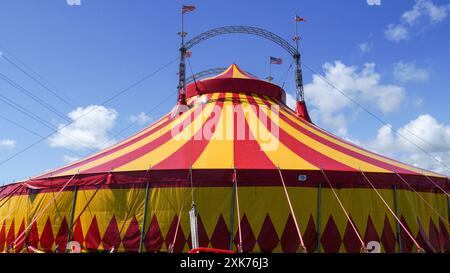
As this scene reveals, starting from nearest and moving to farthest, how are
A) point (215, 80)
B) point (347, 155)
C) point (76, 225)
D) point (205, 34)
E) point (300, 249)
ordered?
point (300, 249)
point (76, 225)
point (347, 155)
point (215, 80)
point (205, 34)

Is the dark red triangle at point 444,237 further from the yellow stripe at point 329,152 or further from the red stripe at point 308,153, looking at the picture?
the red stripe at point 308,153

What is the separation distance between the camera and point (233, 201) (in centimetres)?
608

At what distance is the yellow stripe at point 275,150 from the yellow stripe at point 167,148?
102 cm

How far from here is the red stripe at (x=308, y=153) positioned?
6.49 m

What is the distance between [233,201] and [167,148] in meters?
1.86

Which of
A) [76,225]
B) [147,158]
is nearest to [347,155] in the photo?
[147,158]

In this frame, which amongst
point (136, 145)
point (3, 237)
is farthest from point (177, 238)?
point (3, 237)

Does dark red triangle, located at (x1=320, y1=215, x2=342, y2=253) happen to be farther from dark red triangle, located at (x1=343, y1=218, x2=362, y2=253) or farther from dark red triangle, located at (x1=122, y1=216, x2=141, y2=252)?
dark red triangle, located at (x1=122, y1=216, x2=141, y2=252)

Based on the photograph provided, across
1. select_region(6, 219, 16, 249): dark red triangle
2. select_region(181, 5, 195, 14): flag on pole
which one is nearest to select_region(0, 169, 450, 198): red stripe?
select_region(6, 219, 16, 249): dark red triangle

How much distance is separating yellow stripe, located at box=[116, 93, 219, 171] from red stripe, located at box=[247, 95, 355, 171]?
132cm

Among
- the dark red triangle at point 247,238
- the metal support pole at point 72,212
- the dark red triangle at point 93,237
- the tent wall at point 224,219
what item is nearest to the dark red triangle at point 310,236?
the tent wall at point 224,219
